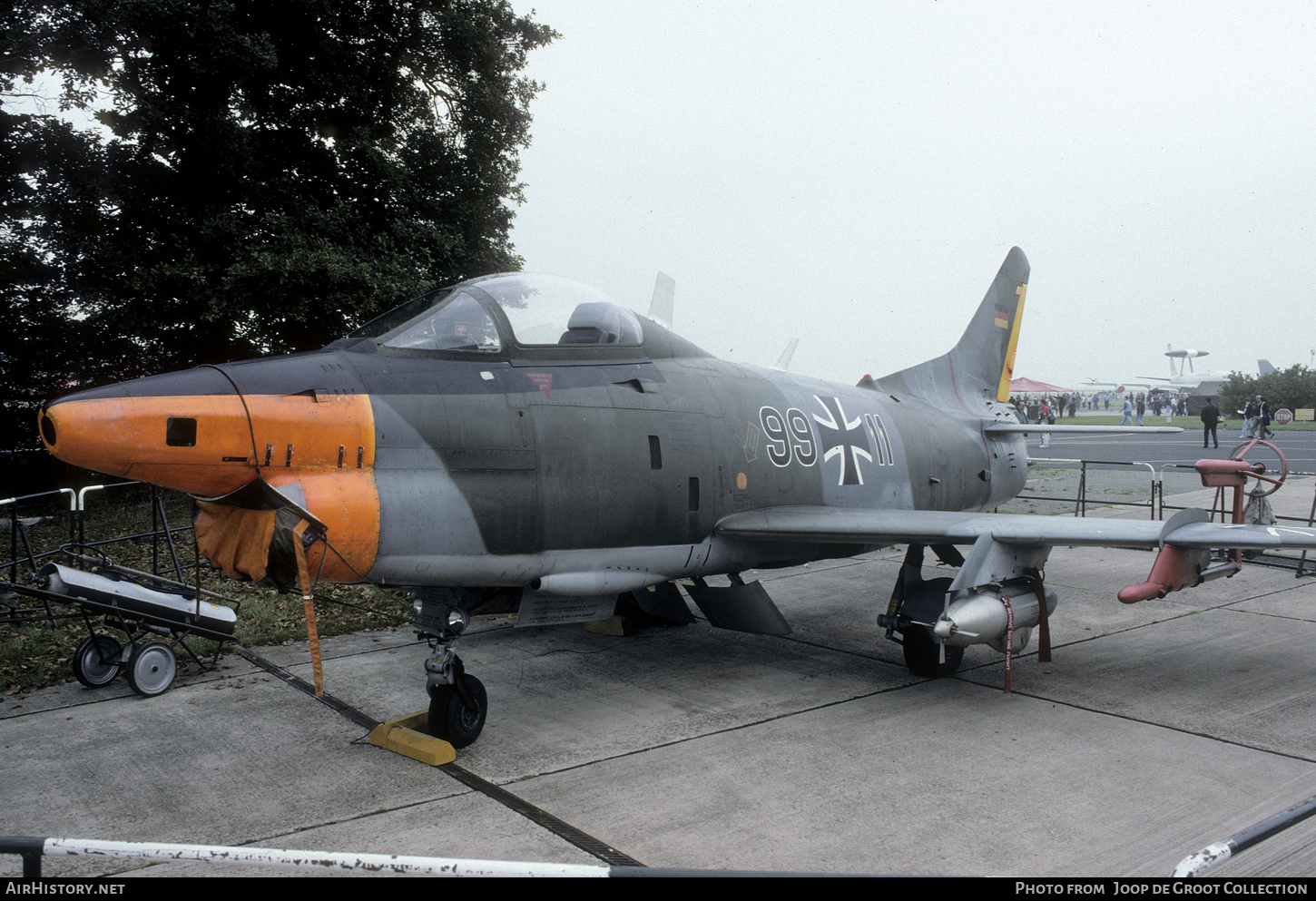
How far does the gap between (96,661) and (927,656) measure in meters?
6.52

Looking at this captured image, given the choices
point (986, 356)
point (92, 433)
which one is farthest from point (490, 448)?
point (986, 356)

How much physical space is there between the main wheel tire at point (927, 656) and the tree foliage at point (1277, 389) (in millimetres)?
60586

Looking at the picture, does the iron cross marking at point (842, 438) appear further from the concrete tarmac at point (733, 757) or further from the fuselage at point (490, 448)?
the concrete tarmac at point (733, 757)

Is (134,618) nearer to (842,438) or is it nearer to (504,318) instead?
(504,318)

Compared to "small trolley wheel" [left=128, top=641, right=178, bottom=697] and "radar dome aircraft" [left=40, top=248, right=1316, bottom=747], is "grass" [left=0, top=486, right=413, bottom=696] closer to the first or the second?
"small trolley wheel" [left=128, top=641, right=178, bottom=697]

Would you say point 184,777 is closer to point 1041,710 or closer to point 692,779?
point 692,779

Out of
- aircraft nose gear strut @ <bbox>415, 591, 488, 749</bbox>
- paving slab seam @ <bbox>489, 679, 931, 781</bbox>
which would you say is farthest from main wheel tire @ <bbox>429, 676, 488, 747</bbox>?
paving slab seam @ <bbox>489, 679, 931, 781</bbox>

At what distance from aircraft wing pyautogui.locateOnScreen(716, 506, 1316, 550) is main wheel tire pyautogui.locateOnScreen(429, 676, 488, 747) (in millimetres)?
2172

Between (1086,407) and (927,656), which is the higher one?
(1086,407)

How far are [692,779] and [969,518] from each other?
3394 millimetres

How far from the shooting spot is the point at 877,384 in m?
9.87

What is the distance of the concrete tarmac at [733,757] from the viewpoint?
4023 mm

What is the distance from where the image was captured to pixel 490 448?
506 centimetres

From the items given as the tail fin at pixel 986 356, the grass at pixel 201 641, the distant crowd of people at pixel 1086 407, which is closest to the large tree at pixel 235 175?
the grass at pixel 201 641
